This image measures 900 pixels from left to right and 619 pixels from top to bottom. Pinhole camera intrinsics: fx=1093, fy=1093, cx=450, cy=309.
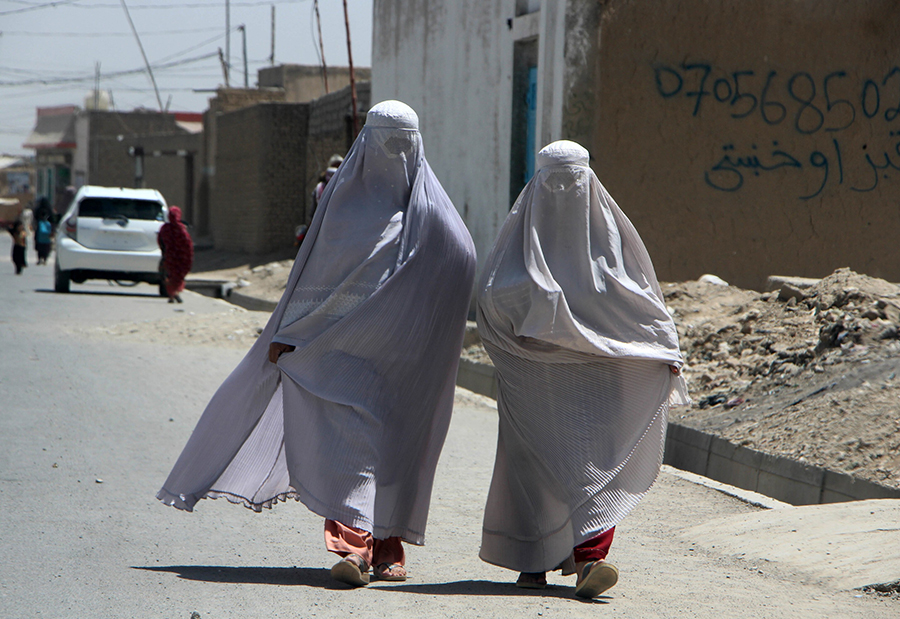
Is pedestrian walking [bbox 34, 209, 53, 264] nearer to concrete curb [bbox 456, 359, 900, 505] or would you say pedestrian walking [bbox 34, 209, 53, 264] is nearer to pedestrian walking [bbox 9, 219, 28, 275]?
pedestrian walking [bbox 9, 219, 28, 275]

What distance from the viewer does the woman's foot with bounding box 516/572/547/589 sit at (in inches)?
141

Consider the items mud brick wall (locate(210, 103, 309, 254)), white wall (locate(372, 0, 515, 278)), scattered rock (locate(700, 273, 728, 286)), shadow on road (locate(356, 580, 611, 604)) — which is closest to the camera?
shadow on road (locate(356, 580, 611, 604))

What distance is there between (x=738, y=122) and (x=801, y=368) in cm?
400

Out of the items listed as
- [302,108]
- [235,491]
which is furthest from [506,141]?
[302,108]

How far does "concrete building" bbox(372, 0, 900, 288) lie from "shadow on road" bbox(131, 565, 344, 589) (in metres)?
6.72

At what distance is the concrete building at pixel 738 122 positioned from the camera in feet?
32.4

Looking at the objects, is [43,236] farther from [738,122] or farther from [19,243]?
[738,122]

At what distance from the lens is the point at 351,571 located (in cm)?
335

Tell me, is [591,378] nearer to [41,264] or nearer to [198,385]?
[198,385]

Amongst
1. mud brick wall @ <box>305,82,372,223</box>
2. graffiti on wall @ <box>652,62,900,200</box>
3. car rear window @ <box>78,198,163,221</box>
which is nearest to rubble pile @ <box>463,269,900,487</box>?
graffiti on wall @ <box>652,62,900,200</box>

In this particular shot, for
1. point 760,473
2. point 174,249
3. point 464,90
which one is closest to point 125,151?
point 174,249

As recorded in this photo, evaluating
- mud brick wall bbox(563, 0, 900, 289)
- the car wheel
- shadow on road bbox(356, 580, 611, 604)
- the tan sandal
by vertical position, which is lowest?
the car wheel

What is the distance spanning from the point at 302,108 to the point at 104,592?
1982 centimetres

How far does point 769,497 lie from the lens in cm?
550
